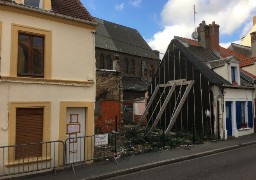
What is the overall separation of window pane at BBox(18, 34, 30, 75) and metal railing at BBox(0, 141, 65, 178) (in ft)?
8.74

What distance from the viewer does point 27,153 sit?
10250mm

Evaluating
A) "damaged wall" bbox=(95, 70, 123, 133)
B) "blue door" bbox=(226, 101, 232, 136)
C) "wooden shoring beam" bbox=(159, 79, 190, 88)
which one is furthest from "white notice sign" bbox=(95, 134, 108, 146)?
"blue door" bbox=(226, 101, 232, 136)

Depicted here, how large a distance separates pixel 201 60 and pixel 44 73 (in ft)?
44.1

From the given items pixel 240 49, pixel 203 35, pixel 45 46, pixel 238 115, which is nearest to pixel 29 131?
pixel 45 46

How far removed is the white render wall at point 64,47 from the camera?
10.2m

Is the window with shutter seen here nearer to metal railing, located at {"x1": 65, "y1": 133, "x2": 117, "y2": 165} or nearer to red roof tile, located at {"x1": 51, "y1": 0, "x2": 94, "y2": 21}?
metal railing, located at {"x1": 65, "y1": 133, "x2": 117, "y2": 165}

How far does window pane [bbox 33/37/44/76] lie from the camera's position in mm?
10867

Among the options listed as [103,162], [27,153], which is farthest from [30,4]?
[103,162]

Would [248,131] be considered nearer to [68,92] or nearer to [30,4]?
[68,92]

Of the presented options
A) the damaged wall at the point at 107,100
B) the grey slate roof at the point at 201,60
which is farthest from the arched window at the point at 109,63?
the damaged wall at the point at 107,100

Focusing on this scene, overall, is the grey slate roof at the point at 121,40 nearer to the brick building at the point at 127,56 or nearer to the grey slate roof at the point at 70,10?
the brick building at the point at 127,56

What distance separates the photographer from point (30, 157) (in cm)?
Result: 1031

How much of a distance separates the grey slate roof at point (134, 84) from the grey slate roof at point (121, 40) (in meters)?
3.95

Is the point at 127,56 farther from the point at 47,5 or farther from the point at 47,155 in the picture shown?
the point at 47,155
